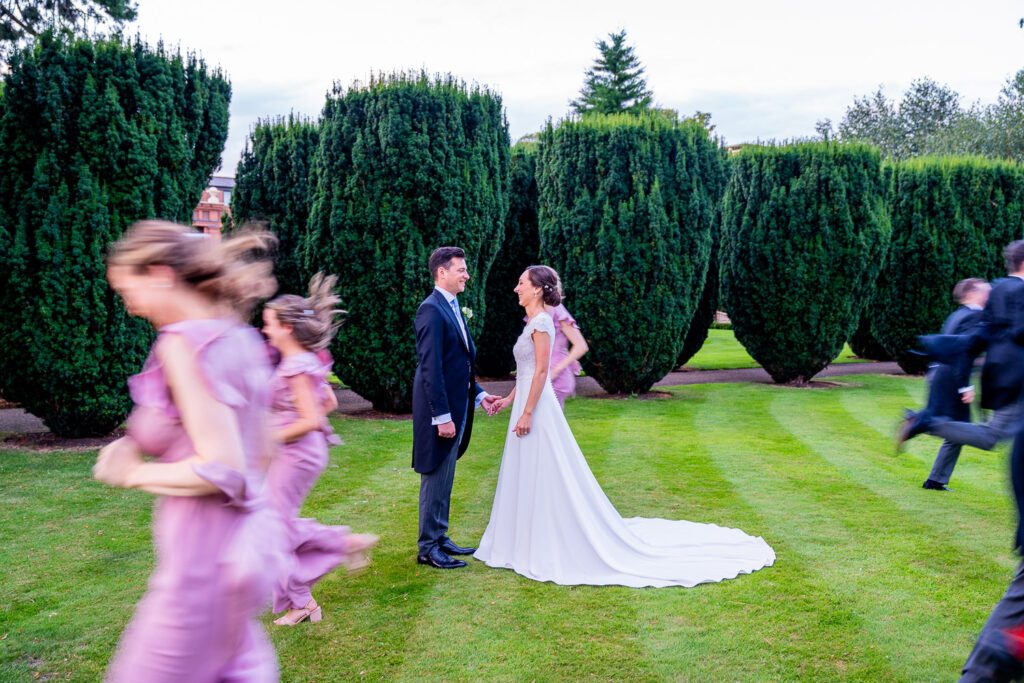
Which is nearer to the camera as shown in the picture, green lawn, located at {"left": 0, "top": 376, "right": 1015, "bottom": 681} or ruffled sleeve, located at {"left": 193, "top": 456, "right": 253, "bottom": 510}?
ruffled sleeve, located at {"left": 193, "top": 456, "right": 253, "bottom": 510}

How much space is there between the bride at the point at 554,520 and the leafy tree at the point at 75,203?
6.40 meters

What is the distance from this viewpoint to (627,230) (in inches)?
593

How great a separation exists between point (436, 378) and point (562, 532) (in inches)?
57.3

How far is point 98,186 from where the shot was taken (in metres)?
10.3

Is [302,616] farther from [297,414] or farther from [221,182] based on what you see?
[221,182]

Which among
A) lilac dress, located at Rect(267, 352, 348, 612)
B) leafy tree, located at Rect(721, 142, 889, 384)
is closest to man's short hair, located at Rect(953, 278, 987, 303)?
lilac dress, located at Rect(267, 352, 348, 612)

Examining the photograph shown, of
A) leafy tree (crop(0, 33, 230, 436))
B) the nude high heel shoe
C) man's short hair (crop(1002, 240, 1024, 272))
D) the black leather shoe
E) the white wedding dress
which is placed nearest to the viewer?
the nude high heel shoe

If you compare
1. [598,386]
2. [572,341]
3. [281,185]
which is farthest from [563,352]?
[598,386]

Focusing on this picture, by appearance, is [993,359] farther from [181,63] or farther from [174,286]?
[181,63]

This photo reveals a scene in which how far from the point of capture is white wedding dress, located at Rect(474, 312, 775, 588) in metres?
5.94

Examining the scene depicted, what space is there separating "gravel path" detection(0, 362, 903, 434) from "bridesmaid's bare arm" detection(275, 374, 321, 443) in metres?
8.70

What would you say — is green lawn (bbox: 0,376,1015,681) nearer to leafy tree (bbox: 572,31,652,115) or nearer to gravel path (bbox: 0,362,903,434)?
gravel path (bbox: 0,362,903,434)

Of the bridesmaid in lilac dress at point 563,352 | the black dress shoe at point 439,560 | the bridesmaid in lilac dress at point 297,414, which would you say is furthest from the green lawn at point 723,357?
the bridesmaid in lilac dress at point 297,414

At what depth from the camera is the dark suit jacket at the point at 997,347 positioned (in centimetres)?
369
